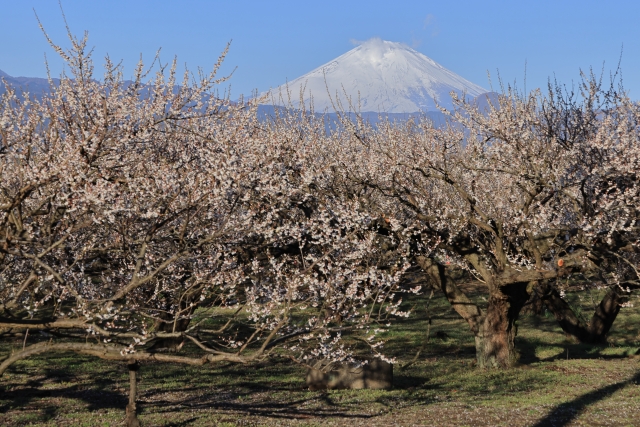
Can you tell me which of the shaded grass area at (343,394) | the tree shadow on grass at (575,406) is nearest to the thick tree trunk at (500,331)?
the shaded grass area at (343,394)

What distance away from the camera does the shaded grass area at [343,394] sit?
42.5 feet

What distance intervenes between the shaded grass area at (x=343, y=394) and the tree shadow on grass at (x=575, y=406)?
2 centimetres

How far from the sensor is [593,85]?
18.5 m

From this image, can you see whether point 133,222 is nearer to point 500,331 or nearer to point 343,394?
point 343,394

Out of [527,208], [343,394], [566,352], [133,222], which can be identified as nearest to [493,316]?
[527,208]

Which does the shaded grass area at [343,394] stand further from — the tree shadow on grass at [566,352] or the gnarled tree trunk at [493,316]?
the gnarled tree trunk at [493,316]

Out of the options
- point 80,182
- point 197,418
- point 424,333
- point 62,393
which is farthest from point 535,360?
point 80,182

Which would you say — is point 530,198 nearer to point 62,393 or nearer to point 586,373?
point 586,373

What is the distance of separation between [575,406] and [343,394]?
5.16 meters

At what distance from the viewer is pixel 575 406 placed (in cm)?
1419

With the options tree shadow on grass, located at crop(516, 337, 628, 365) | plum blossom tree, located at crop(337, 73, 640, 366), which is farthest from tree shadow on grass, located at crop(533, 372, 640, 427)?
tree shadow on grass, located at crop(516, 337, 628, 365)

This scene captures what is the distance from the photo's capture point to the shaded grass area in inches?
510

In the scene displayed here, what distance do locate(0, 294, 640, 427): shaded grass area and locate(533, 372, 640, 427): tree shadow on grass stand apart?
2 cm

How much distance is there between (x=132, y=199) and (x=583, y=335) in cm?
1847
